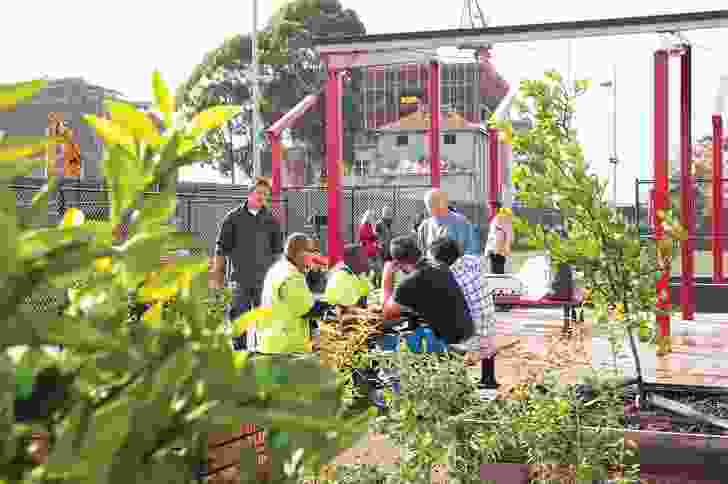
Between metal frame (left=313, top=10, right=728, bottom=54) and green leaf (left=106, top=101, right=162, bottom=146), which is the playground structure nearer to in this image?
metal frame (left=313, top=10, right=728, bottom=54)

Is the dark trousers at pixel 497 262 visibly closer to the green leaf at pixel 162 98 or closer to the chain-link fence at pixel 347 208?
the chain-link fence at pixel 347 208

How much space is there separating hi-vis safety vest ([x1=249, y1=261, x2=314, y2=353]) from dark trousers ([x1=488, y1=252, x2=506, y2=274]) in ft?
23.0

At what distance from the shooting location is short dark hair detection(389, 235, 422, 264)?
6.79 meters

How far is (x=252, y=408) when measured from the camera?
692mm

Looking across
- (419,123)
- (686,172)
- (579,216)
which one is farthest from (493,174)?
(419,123)

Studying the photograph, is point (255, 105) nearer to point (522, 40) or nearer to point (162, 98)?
point (522, 40)

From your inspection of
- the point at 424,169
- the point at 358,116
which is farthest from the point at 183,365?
the point at 424,169

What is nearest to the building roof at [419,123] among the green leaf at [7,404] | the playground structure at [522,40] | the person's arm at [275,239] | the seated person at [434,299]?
the playground structure at [522,40]

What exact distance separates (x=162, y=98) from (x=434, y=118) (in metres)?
13.8

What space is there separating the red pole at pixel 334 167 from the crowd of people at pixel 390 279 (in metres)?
1.71

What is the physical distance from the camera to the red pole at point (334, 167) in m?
11.6

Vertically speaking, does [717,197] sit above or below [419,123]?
below

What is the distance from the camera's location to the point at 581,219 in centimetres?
595

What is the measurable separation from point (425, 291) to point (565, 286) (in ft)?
14.9
